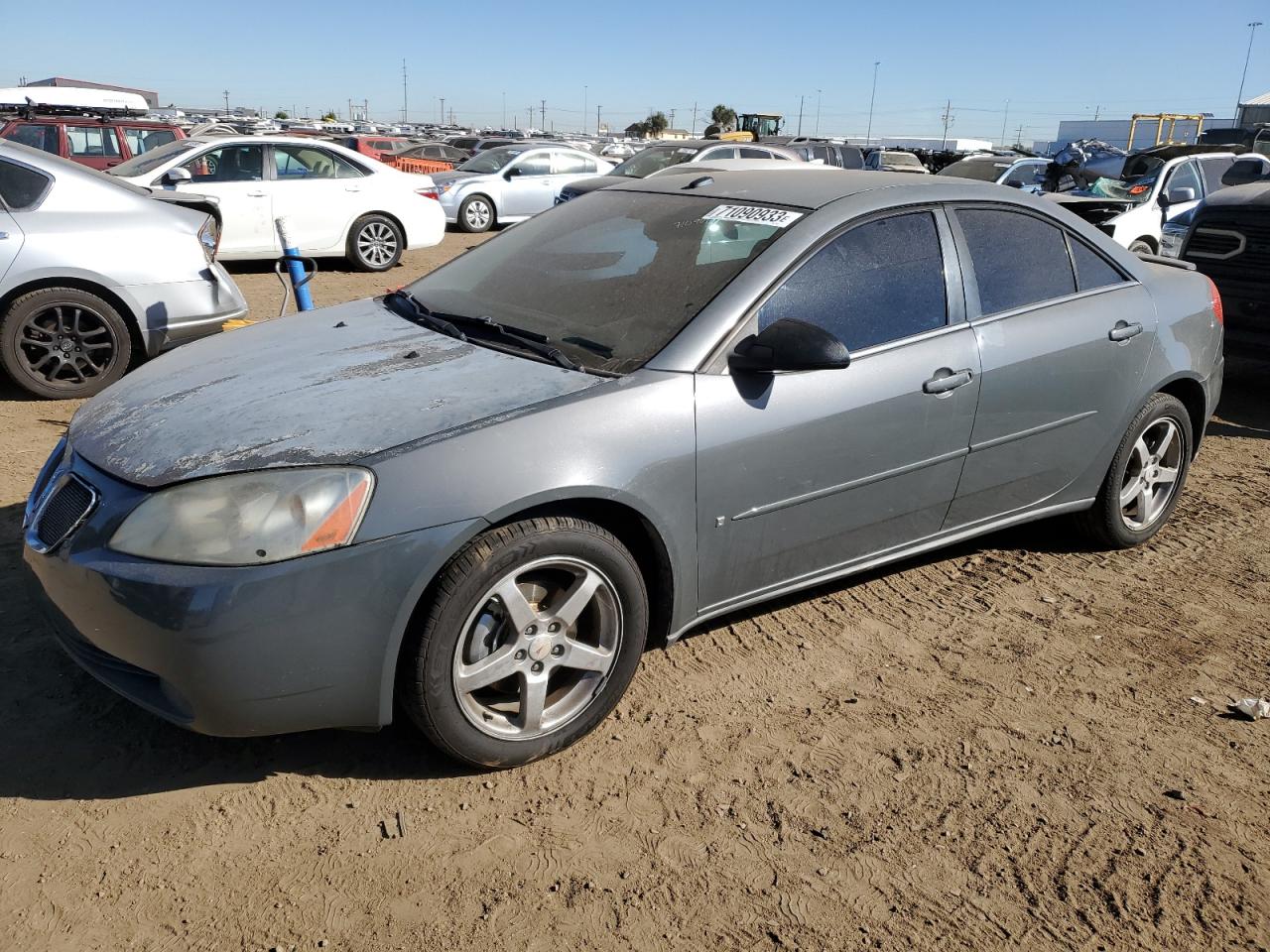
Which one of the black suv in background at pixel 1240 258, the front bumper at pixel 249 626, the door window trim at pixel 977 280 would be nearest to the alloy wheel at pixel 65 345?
the front bumper at pixel 249 626

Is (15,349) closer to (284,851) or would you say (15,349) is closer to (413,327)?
(413,327)

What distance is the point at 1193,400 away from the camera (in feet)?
14.7

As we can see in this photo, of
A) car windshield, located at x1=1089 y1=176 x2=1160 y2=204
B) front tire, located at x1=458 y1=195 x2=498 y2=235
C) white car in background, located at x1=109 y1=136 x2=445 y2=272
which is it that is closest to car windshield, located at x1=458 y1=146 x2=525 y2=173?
front tire, located at x1=458 y1=195 x2=498 y2=235

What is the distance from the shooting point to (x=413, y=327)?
11.5 feet

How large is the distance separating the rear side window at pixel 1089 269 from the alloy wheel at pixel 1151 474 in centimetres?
67

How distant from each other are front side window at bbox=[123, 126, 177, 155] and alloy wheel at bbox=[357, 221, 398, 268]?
23.7 feet

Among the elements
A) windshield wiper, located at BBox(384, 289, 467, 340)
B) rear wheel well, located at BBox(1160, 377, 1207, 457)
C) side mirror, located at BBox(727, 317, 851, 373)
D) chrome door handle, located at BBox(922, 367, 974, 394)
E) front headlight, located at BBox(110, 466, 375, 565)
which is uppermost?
Answer: side mirror, located at BBox(727, 317, 851, 373)

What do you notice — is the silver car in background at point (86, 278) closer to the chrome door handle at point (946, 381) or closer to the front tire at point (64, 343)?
the front tire at point (64, 343)

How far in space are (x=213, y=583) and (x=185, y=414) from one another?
0.69m

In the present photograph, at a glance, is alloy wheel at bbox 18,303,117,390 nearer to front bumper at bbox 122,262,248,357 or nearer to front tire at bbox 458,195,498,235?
front bumper at bbox 122,262,248,357

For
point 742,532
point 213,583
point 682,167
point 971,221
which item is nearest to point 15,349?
point 682,167

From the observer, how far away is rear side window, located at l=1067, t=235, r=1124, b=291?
157 inches

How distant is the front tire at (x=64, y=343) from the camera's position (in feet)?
19.0

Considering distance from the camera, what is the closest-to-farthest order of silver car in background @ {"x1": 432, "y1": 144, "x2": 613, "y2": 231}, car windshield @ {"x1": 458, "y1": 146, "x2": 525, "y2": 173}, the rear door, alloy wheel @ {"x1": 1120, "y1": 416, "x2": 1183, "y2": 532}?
the rear door < alloy wheel @ {"x1": 1120, "y1": 416, "x2": 1183, "y2": 532} < silver car in background @ {"x1": 432, "y1": 144, "x2": 613, "y2": 231} < car windshield @ {"x1": 458, "y1": 146, "x2": 525, "y2": 173}
